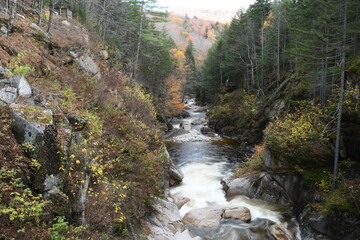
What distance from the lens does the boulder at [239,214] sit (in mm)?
10758

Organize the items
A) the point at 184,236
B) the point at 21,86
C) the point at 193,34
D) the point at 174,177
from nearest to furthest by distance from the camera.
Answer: the point at 21,86, the point at 184,236, the point at 174,177, the point at 193,34

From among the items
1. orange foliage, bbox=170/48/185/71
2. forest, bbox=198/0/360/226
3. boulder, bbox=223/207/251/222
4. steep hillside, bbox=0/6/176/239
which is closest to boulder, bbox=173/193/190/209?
steep hillside, bbox=0/6/176/239

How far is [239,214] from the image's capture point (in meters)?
10.9

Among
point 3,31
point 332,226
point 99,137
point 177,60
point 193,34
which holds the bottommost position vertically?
point 332,226

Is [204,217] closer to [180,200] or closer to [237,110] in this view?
[180,200]

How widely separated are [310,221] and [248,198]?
391 centimetres

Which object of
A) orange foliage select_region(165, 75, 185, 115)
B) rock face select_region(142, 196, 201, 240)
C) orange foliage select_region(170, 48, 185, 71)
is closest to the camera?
rock face select_region(142, 196, 201, 240)

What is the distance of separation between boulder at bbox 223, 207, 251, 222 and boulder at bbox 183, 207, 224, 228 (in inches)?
14.3

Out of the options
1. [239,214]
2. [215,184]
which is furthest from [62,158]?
[215,184]

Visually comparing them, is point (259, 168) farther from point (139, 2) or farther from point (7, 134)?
point (139, 2)

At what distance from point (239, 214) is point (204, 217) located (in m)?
1.69

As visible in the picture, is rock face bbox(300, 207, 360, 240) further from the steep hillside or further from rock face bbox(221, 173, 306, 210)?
the steep hillside

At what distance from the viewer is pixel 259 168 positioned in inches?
585

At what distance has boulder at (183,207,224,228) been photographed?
10.4 metres
